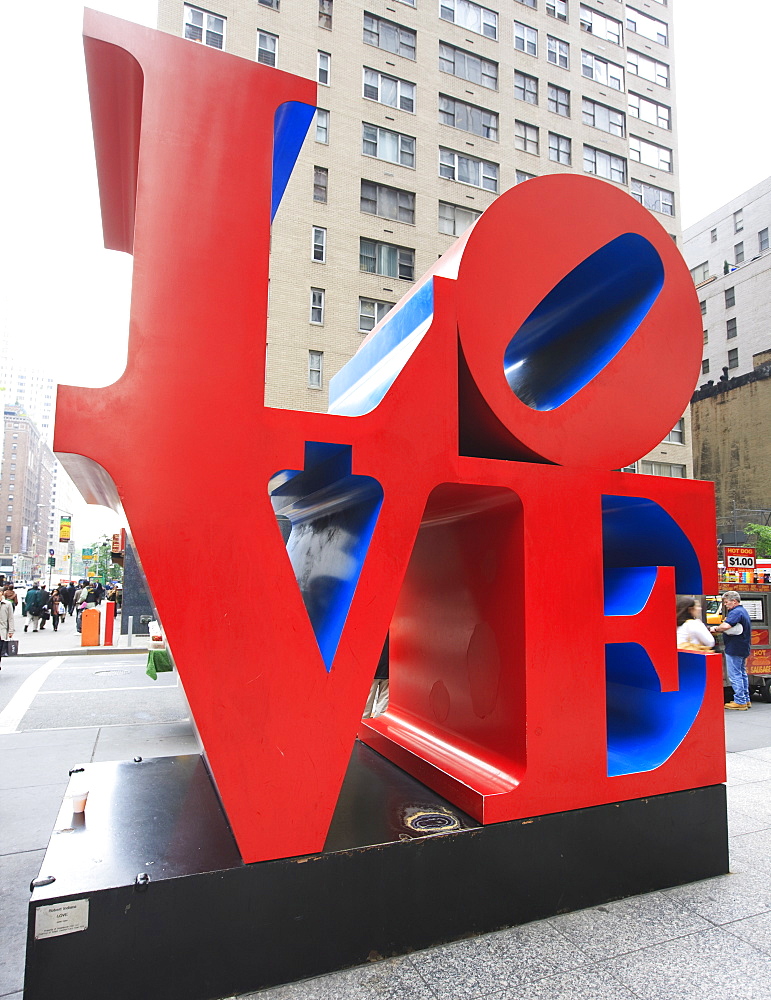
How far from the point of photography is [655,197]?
33.5 m

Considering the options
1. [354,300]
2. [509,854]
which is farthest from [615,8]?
[509,854]

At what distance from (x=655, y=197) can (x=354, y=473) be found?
36083 millimetres

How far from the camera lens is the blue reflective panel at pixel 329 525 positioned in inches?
145

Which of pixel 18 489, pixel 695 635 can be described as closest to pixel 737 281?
pixel 695 635

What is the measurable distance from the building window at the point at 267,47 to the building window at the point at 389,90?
12.0ft

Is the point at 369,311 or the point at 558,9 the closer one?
the point at 369,311

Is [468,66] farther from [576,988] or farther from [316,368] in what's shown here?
[576,988]

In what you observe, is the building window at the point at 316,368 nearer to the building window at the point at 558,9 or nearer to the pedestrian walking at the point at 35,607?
the pedestrian walking at the point at 35,607

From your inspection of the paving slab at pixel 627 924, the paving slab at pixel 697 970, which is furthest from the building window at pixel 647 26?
the paving slab at pixel 697 970

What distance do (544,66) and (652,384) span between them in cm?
3287

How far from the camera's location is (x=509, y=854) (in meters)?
3.69

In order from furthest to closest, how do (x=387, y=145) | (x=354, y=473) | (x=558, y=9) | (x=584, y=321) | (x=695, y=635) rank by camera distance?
(x=558, y=9) → (x=387, y=145) → (x=695, y=635) → (x=584, y=321) → (x=354, y=473)

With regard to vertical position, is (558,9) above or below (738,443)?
above

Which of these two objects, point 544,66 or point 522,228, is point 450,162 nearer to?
point 544,66
